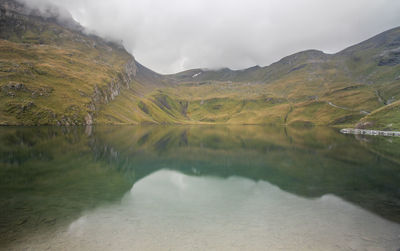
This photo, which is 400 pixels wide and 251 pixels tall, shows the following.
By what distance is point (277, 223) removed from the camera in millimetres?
18438


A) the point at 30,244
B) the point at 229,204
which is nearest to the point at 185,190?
the point at 229,204

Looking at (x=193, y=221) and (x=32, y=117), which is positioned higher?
(x=32, y=117)

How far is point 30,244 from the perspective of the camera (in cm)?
1410

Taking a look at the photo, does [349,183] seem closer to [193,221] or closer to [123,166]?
[193,221]

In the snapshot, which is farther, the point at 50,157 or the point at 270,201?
the point at 50,157

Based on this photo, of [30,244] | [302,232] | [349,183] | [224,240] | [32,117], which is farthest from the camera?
[32,117]

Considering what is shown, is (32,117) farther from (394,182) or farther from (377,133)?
(377,133)

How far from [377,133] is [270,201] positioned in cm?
13644

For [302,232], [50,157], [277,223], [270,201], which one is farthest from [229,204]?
[50,157]

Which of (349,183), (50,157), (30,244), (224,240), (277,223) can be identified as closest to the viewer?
(30,244)

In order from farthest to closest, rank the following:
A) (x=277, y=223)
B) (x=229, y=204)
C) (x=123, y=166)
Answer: (x=123, y=166), (x=229, y=204), (x=277, y=223)

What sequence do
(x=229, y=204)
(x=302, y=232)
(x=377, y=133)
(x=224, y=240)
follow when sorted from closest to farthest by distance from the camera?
(x=224, y=240), (x=302, y=232), (x=229, y=204), (x=377, y=133)

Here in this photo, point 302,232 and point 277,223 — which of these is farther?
point 277,223

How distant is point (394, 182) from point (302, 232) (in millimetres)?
25237
